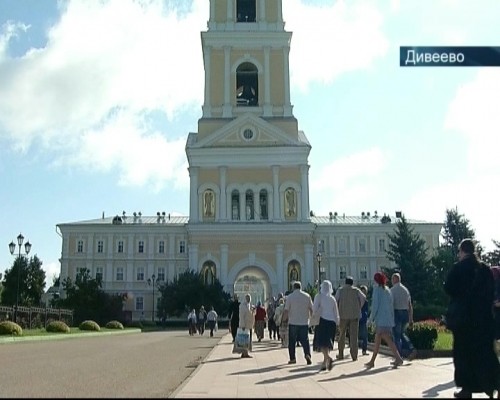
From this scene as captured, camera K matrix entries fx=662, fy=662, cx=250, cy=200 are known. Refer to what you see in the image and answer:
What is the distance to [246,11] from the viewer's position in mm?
58406

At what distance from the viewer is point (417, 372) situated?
39.0 feet

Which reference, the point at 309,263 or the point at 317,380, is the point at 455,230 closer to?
the point at 309,263

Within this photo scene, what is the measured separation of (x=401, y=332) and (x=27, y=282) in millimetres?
68336

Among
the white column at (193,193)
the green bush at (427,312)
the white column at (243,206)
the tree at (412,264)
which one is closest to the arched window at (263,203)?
the white column at (243,206)

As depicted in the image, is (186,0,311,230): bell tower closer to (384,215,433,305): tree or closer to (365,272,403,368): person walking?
(384,215,433,305): tree

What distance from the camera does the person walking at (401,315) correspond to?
14359 millimetres

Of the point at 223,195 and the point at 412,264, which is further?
the point at 223,195

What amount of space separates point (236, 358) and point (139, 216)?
227 ft

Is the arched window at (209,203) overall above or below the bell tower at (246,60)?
below

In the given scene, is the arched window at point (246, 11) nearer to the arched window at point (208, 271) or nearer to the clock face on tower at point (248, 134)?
the clock face on tower at point (248, 134)

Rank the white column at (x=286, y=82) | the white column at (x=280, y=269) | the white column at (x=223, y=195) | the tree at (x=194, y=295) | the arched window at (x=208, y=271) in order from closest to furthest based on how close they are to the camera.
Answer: the tree at (x=194, y=295), the white column at (x=280, y=269), the arched window at (x=208, y=271), the white column at (x=223, y=195), the white column at (x=286, y=82)

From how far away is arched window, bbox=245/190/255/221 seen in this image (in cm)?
5375

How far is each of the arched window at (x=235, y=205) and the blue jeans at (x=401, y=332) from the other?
129 feet

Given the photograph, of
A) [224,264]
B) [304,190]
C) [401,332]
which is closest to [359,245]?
[304,190]
